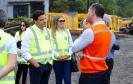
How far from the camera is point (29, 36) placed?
755cm

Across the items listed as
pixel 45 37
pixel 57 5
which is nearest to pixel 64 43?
pixel 45 37

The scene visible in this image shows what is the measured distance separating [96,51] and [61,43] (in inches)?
113

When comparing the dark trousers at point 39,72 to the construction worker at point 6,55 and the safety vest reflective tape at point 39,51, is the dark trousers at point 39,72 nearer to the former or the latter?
the safety vest reflective tape at point 39,51

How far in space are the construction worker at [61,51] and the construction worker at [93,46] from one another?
8.55ft

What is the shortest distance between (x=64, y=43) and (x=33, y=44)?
1634 mm

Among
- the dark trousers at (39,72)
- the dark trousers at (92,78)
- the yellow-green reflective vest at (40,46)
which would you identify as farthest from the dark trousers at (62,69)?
the dark trousers at (92,78)

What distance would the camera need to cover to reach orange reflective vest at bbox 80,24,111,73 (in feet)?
20.5

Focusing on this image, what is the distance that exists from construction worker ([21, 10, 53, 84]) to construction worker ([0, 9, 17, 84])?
2.49 meters

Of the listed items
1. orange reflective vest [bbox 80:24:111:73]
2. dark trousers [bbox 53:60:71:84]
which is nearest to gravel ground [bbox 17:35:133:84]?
dark trousers [bbox 53:60:71:84]

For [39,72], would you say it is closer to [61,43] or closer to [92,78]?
[92,78]

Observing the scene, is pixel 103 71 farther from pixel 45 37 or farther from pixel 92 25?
pixel 45 37

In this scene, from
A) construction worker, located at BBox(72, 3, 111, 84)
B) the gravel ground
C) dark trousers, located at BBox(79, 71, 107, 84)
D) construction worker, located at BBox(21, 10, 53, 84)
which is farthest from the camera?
the gravel ground

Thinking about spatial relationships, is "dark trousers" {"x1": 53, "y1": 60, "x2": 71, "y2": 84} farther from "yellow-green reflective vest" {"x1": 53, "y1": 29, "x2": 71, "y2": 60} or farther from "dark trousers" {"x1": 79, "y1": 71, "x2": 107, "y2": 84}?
"dark trousers" {"x1": 79, "y1": 71, "x2": 107, "y2": 84}

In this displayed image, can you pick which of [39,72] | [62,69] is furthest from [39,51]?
[62,69]
